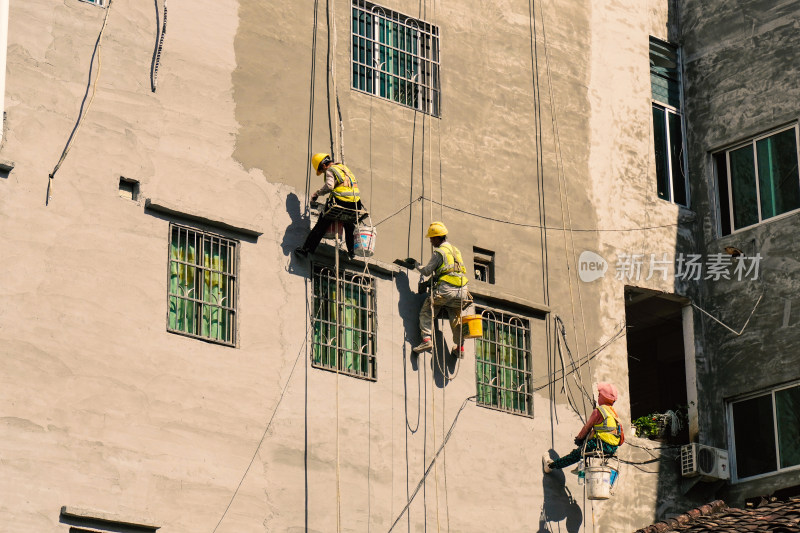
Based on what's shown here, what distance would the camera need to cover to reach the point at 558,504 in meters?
22.6

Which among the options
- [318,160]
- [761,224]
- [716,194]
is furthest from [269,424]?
[716,194]

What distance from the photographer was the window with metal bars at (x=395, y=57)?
2291 centimetres

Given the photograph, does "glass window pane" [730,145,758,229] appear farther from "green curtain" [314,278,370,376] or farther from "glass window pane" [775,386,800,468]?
"green curtain" [314,278,370,376]

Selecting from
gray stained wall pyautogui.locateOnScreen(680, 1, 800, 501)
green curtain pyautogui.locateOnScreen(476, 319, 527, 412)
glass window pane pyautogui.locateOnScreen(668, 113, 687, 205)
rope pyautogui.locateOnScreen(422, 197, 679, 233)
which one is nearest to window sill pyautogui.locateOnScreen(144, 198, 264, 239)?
rope pyautogui.locateOnScreen(422, 197, 679, 233)

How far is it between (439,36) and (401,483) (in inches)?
264

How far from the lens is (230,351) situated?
2011 cm

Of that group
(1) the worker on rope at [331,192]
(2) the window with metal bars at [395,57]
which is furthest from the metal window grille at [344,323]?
(2) the window with metal bars at [395,57]

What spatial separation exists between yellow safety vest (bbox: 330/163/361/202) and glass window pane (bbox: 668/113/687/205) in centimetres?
703

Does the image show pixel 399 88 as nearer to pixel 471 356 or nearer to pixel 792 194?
pixel 471 356

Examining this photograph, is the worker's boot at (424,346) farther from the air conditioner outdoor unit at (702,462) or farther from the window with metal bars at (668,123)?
the window with metal bars at (668,123)

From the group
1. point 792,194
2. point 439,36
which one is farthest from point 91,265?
point 792,194

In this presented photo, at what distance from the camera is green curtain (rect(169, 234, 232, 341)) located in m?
19.9

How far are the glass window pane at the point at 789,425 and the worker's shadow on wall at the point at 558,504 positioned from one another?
3.35 m

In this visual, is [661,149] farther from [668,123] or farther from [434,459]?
[434,459]
